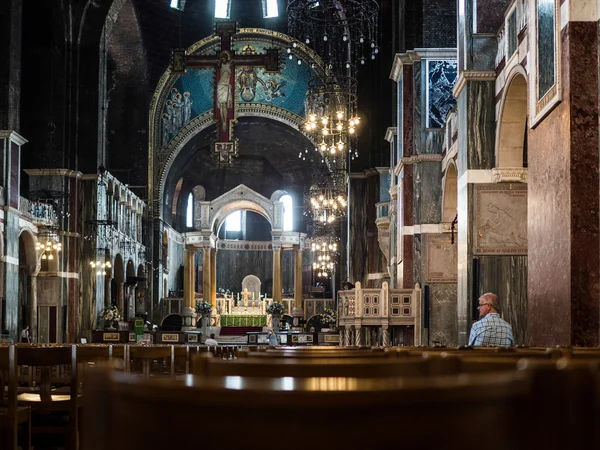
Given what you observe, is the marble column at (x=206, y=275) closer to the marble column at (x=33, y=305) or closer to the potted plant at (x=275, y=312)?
the potted plant at (x=275, y=312)

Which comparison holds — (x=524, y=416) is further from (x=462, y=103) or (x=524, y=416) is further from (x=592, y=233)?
(x=462, y=103)

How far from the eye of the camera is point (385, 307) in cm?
1931

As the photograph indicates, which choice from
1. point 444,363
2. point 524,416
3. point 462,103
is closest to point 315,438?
point 524,416

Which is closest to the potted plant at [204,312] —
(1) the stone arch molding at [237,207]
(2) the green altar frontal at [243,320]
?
(2) the green altar frontal at [243,320]

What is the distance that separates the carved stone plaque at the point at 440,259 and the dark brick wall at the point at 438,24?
412 centimetres

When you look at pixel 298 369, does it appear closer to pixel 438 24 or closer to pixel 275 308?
pixel 438 24

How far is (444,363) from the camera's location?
2.39 m

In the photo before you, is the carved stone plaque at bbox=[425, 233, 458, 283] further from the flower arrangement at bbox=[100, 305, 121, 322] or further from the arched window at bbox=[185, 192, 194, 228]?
the arched window at bbox=[185, 192, 194, 228]

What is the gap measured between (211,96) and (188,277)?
350 inches

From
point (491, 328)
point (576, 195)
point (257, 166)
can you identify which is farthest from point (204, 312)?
point (576, 195)

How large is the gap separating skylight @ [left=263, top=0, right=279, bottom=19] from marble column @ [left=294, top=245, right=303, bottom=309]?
11.8 metres

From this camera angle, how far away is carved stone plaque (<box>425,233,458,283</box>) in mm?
19391

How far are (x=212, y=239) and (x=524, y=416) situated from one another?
44074 millimetres

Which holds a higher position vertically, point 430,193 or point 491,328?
point 430,193
